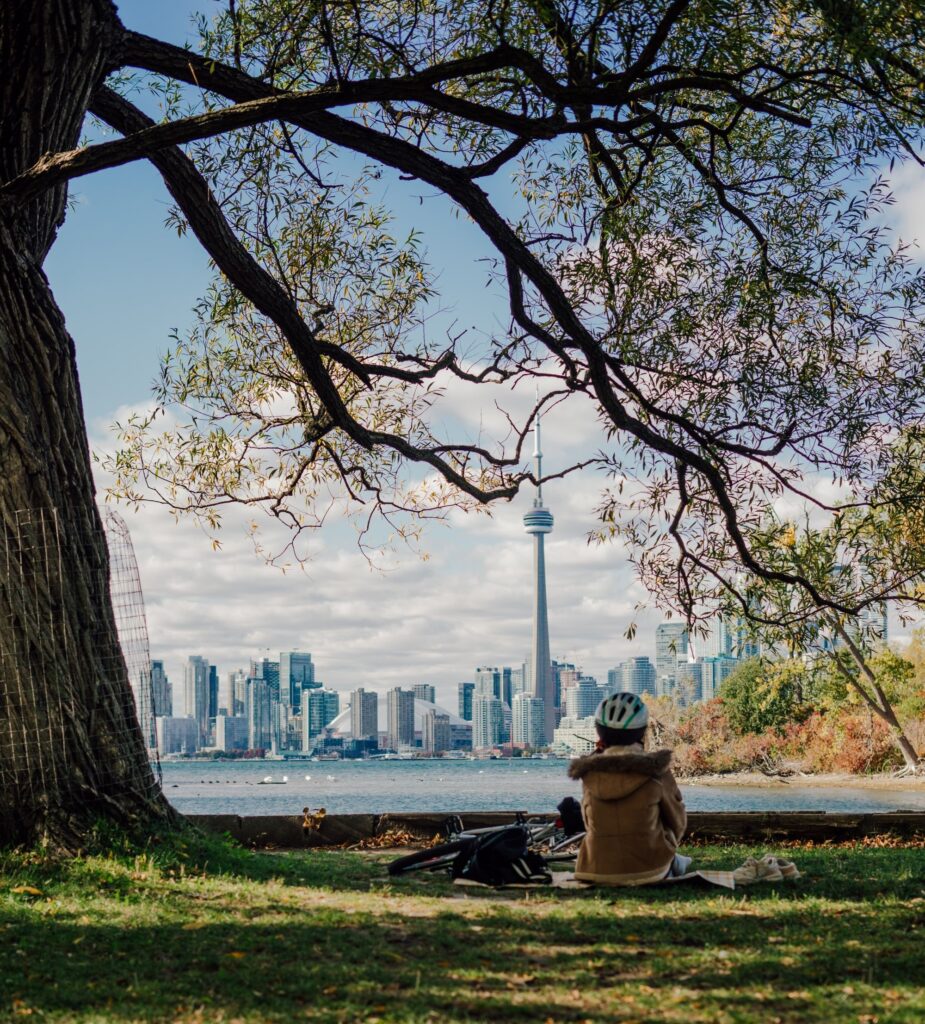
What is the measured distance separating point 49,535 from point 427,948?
4.21 metres

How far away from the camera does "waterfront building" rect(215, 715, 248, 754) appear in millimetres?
153375

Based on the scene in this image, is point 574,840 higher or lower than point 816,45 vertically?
lower

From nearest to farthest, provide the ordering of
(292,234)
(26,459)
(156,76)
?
(26,459) < (156,76) < (292,234)

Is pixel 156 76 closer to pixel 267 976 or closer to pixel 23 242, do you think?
pixel 23 242

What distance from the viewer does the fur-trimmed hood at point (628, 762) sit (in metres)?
7.13

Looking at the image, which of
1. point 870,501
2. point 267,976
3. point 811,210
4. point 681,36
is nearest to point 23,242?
point 681,36

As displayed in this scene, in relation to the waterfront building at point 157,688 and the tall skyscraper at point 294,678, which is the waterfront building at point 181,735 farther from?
the waterfront building at point 157,688

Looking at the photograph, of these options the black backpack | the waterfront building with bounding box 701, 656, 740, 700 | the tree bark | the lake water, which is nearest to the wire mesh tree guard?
the black backpack

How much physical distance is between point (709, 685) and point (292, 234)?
3120 inches

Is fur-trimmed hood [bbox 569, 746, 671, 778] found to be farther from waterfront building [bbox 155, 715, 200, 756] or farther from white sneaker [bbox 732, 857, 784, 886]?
waterfront building [bbox 155, 715, 200, 756]

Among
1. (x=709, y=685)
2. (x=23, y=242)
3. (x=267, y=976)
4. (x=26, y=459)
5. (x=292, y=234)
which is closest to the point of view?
(x=267, y=976)

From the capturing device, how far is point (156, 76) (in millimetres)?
10367

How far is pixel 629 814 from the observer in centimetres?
720

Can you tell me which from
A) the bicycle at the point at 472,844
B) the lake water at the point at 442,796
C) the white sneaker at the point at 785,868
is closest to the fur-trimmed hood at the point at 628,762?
the bicycle at the point at 472,844
